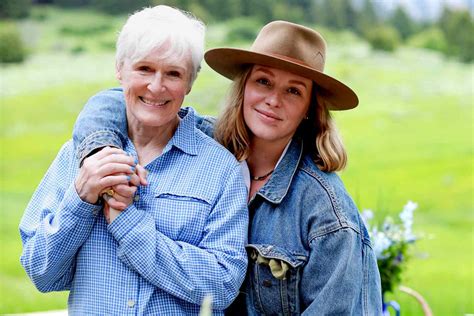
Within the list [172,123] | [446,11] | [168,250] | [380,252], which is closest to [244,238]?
[168,250]

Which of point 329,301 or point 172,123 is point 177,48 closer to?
point 172,123

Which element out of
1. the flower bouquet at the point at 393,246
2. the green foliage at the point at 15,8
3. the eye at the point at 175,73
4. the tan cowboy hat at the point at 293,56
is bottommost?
the flower bouquet at the point at 393,246

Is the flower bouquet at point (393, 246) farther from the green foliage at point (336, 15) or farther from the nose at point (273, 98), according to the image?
the green foliage at point (336, 15)

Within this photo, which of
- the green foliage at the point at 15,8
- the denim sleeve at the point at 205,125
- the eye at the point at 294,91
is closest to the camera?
the eye at the point at 294,91

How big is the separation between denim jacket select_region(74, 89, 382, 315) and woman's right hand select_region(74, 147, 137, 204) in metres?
0.08

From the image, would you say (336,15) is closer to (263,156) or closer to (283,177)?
(263,156)

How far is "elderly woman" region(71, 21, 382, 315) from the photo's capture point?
2301mm

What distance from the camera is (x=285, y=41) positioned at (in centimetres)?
247

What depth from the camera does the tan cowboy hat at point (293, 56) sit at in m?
2.40

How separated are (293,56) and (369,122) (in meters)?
8.11

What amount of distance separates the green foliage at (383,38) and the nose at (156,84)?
8738 mm

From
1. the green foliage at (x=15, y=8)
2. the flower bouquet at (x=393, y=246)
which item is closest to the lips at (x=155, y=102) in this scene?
the flower bouquet at (x=393, y=246)

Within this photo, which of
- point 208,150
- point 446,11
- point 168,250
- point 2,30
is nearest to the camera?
point 168,250

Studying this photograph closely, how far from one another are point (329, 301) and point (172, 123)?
2.22 feet
